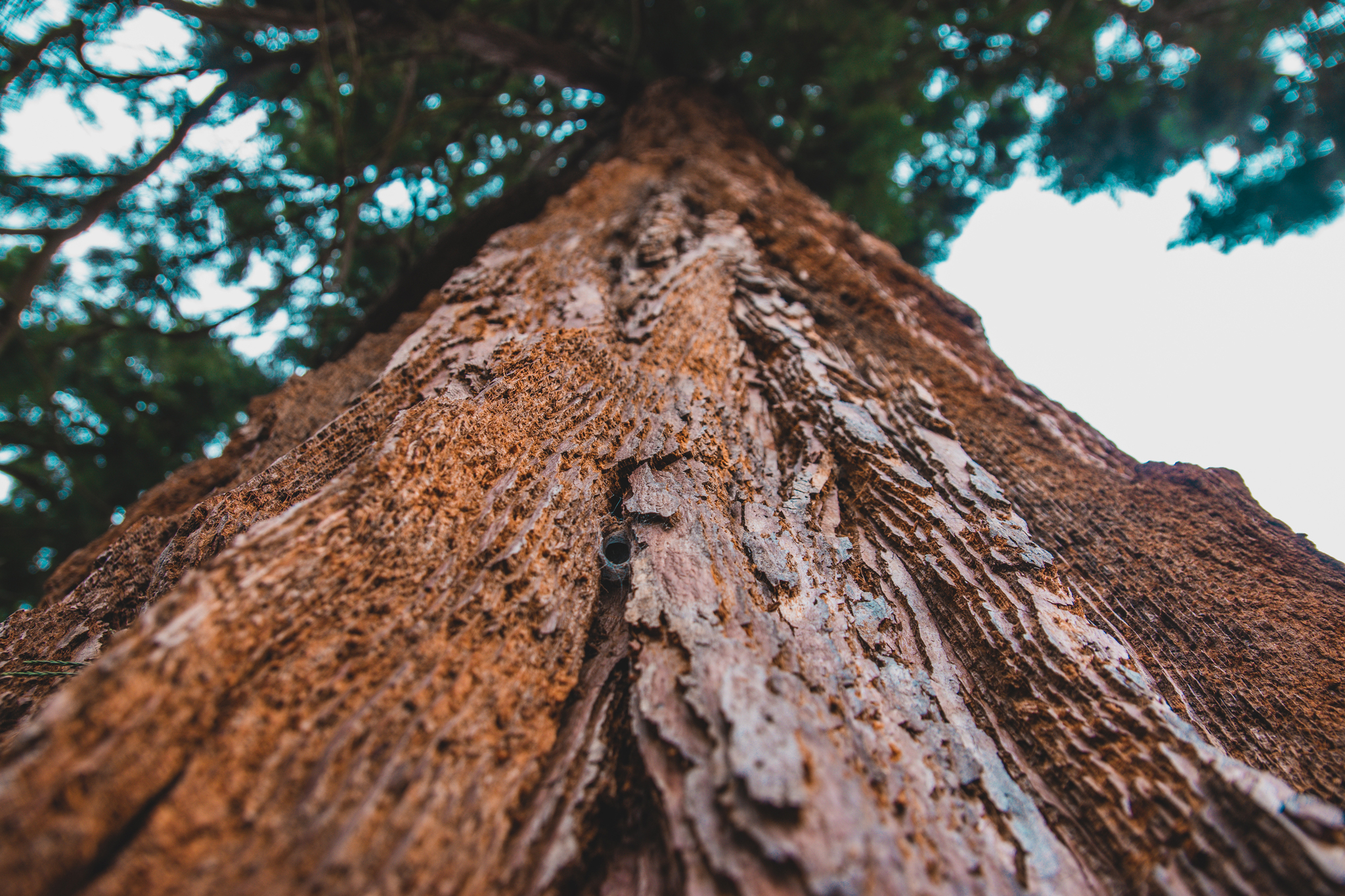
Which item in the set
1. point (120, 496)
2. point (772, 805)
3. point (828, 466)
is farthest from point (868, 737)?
point (120, 496)

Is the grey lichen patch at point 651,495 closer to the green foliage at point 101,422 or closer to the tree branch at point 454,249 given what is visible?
the tree branch at point 454,249

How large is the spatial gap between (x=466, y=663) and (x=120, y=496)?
559cm

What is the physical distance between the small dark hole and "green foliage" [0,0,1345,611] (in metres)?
2.43

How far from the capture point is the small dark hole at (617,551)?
0.99m

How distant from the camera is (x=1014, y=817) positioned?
69 cm

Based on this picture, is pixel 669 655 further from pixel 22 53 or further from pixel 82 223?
pixel 22 53

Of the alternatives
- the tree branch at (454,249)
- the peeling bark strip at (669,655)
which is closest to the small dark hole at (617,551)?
the peeling bark strip at (669,655)

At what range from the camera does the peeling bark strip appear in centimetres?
54

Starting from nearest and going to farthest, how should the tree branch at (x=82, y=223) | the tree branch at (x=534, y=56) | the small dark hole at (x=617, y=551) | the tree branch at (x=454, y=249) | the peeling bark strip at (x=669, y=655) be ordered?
the peeling bark strip at (x=669, y=655), the small dark hole at (x=617, y=551), the tree branch at (x=82, y=223), the tree branch at (x=454, y=249), the tree branch at (x=534, y=56)

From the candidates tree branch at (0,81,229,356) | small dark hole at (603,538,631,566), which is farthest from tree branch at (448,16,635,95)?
small dark hole at (603,538,631,566)

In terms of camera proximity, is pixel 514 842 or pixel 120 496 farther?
pixel 120 496

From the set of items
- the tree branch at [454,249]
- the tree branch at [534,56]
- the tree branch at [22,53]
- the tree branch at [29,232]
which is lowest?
the tree branch at [29,232]

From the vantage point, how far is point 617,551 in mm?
1003

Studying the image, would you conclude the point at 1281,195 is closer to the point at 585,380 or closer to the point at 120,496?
the point at 585,380
